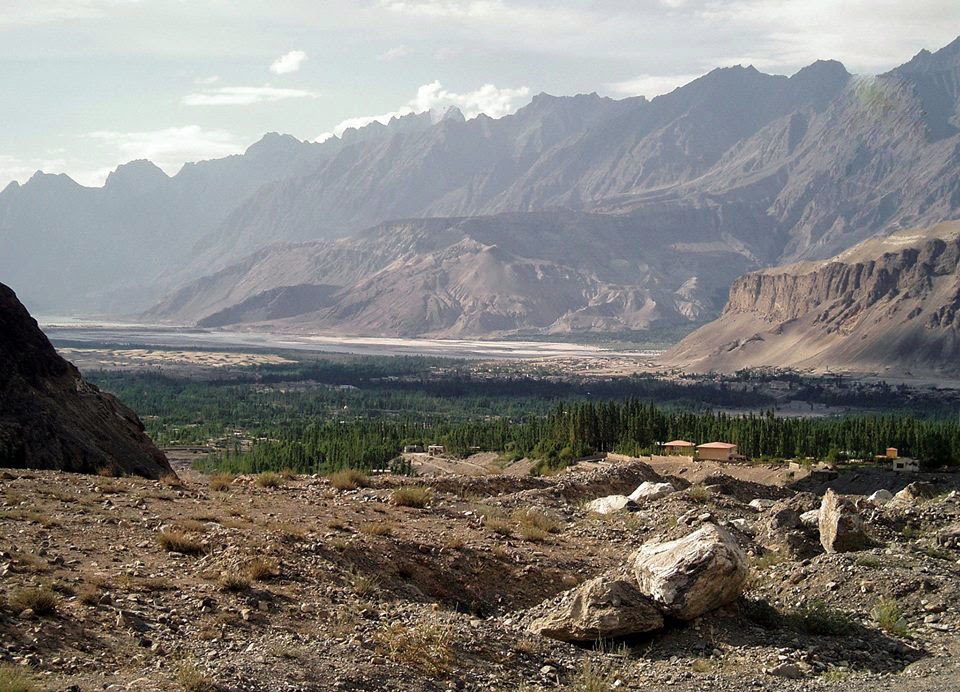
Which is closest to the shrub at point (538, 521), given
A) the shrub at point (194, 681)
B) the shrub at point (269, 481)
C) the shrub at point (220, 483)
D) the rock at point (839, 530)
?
the rock at point (839, 530)

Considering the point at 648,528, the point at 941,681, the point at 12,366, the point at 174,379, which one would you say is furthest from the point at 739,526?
the point at 174,379

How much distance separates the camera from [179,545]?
16.7 metres

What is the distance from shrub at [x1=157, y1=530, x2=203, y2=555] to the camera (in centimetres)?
1673

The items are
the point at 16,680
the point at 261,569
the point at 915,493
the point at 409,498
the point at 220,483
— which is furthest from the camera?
the point at 915,493

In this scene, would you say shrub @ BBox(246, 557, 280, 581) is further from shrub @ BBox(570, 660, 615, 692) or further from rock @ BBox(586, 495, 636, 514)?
rock @ BBox(586, 495, 636, 514)

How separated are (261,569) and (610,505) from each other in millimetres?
13158

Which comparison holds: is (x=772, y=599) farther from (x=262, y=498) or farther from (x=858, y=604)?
(x=262, y=498)

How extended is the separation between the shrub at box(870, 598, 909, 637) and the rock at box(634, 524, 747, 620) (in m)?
2.50

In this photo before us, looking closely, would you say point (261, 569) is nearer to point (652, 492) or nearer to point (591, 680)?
point (591, 680)

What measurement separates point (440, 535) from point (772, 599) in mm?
6264

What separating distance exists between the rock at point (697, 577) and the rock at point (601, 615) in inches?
12.1

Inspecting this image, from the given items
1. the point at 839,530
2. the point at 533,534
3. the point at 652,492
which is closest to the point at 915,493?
the point at 652,492

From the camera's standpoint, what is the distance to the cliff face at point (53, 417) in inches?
1077

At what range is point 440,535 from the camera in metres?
19.9
